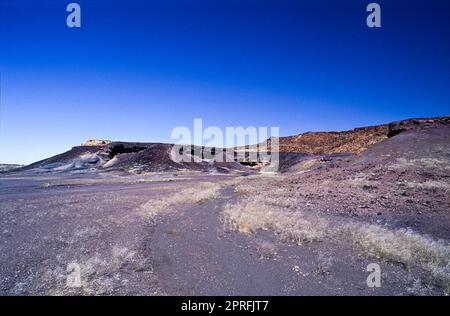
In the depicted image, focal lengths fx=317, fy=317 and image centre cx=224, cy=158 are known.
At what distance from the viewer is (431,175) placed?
20.1 metres

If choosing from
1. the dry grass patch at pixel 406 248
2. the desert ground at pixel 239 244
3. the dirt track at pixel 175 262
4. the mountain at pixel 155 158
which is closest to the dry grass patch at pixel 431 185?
the desert ground at pixel 239 244

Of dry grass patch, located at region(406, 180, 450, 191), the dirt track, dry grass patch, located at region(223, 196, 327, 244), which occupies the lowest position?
the dirt track

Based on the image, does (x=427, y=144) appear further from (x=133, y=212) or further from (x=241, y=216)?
(x=133, y=212)

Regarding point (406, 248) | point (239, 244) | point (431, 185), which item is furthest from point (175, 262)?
point (431, 185)

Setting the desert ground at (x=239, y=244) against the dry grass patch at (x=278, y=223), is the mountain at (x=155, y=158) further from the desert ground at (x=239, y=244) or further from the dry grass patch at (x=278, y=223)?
the dry grass patch at (x=278, y=223)

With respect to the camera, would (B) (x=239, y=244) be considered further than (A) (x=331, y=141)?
No

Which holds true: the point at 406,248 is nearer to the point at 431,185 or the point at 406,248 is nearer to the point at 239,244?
the point at 239,244

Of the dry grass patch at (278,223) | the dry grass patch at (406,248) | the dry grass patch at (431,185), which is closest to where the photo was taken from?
the dry grass patch at (406,248)

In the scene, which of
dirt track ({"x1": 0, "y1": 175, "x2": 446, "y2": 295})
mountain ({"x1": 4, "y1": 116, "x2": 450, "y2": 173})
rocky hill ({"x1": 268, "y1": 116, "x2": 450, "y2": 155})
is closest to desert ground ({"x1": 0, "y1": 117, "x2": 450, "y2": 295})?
dirt track ({"x1": 0, "y1": 175, "x2": 446, "y2": 295})

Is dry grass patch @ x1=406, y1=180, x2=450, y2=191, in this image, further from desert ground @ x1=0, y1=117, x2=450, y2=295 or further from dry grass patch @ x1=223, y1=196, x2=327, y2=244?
dry grass patch @ x1=223, y1=196, x2=327, y2=244

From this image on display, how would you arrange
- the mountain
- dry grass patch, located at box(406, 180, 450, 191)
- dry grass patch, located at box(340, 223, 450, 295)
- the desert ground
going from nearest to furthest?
the desert ground → dry grass patch, located at box(340, 223, 450, 295) → dry grass patch, located at box(406, 180, 450, 191) → the mountain

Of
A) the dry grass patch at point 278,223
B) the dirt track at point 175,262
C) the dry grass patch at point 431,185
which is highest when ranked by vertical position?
the dry grass patch at point 431,185

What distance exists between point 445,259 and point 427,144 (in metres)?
23.4
